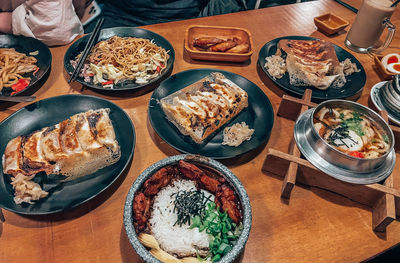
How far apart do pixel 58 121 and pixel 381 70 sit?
8.80ft

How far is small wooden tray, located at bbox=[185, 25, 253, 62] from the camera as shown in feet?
7.34

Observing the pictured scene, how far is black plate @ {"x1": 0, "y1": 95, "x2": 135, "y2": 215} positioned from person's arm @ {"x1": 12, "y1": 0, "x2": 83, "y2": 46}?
0.86 metres

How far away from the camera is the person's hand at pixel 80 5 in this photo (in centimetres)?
276

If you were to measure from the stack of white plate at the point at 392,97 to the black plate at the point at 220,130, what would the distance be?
913 mm

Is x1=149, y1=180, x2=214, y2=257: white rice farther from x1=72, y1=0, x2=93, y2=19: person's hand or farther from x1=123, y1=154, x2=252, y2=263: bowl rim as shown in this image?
x1=72, y1=0, x2=93, y2=19: person's hand

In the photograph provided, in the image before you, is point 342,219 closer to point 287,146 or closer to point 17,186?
point 287,146

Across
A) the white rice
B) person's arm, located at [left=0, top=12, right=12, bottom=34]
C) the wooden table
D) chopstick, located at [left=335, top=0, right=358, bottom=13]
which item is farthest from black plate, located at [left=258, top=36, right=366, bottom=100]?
person's arm, located at [left=0, top=12, right=12, bottom=34]

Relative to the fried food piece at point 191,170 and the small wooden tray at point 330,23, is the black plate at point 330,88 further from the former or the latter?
the fried food piece at point 191,170

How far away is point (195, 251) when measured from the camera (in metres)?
1.15

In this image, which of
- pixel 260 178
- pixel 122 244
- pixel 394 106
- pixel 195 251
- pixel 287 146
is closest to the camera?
pixel 195 251

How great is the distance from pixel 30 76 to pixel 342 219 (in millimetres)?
2365

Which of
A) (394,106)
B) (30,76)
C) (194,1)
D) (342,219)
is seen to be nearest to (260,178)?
(342,219)

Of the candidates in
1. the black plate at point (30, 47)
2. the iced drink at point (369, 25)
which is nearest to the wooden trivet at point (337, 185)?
the iced drink at point (369, 25)

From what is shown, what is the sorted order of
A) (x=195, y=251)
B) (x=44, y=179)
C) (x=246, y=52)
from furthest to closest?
1. (x=246, y=52)
2. (x=44, y=179)
3. (x=195, y=251)
